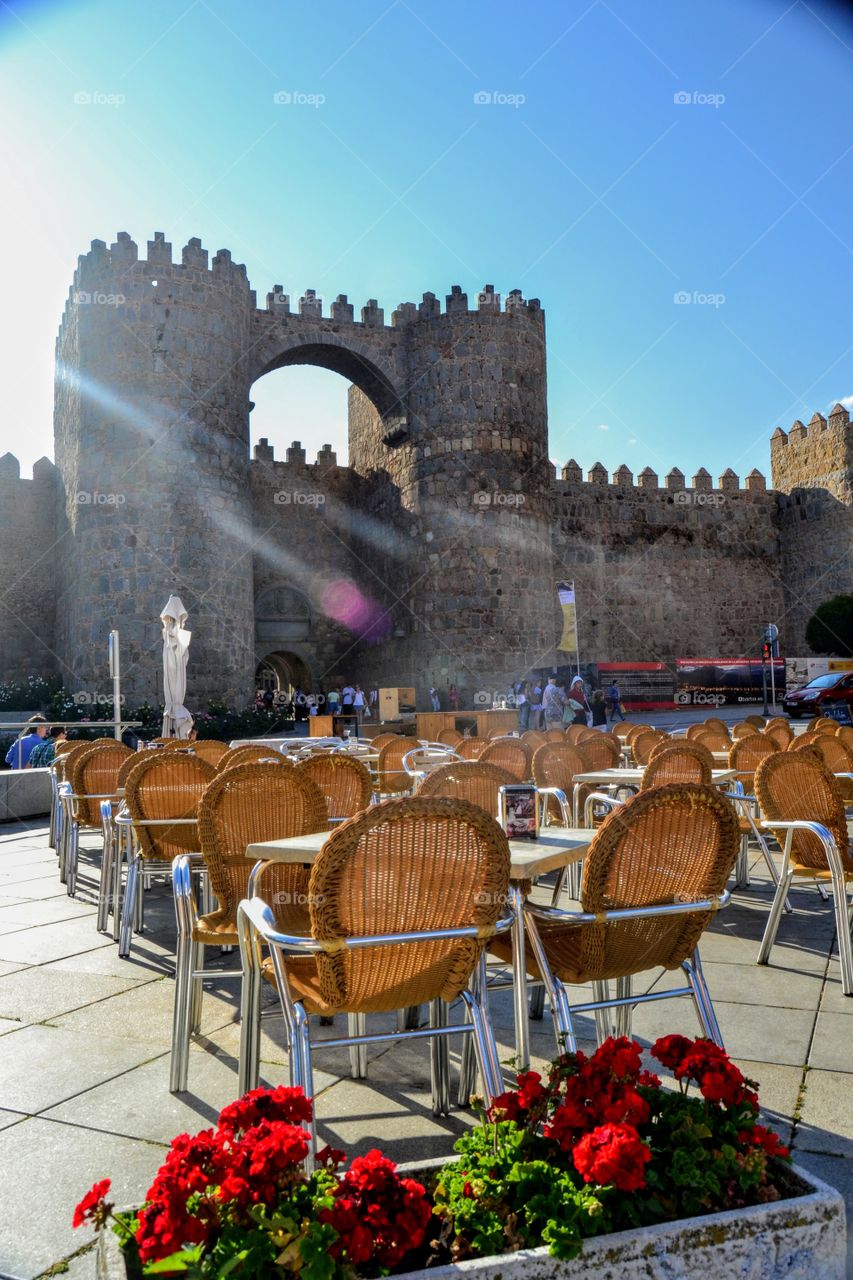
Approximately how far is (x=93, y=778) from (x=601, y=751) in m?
2.99

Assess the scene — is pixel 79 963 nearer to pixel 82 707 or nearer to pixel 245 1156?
pixel 245 1156

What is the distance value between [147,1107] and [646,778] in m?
Answer: 2.47

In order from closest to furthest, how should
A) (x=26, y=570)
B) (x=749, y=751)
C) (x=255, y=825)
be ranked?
1. (x=255, y=825)
2. (x=749, y=751)
3. (x=26, y=570)

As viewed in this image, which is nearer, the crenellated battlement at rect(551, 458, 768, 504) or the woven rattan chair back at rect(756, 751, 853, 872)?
the woven rattan chair back at rect(756, 751, 853, 872)

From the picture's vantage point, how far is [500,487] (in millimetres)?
21625

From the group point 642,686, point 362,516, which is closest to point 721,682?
point 642,686

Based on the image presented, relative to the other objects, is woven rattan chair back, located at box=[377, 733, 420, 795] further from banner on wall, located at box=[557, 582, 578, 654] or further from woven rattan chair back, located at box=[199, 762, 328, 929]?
banner on wall, located at box=[557, 582, 578, 654]

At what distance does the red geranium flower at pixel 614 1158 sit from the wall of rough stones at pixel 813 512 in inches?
1104

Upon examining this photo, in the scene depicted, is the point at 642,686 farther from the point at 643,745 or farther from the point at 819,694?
the point at 643,745

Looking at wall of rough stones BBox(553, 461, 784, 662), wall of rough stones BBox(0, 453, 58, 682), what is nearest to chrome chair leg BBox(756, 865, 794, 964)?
wall of rough stones BBox(0, 453, 58, 682)

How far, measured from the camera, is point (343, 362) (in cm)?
2366

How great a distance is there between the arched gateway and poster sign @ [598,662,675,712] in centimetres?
284

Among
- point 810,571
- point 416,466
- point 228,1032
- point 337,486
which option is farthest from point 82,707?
point 810,571

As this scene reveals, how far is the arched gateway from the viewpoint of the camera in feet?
61.7
